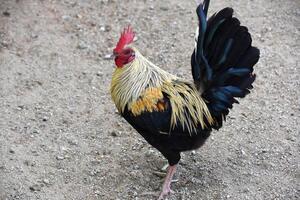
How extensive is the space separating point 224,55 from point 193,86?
0.49m

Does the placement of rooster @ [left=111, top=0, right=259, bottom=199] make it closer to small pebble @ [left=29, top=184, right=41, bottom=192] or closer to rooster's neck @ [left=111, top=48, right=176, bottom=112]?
rooster's neck @ [left=111, top=48, right=176, bottom=112]

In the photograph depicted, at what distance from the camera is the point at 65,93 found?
6.86 meters

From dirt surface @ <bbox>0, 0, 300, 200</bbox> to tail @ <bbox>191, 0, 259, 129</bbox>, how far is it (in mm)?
1122

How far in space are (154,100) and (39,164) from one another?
1514mm

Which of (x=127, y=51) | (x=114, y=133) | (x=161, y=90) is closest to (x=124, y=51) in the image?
(x=127, y=51)

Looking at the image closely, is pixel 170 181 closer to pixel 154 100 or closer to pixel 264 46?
pixel 154 100

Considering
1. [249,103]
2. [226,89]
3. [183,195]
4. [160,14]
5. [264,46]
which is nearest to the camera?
[226,89]

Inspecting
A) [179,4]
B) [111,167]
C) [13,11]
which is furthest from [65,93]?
[179,4]

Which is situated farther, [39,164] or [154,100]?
[39,164]

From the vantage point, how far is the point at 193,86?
17.7 feet

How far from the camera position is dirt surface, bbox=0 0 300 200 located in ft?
19.0

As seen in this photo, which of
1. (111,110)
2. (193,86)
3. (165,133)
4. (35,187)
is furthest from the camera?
(111,110)

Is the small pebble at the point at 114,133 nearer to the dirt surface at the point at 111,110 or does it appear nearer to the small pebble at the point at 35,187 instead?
the dirt surface at the point at 111,110

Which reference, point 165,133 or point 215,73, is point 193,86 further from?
point 165,133
